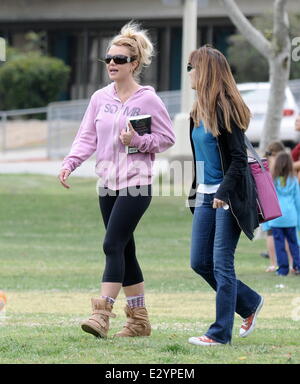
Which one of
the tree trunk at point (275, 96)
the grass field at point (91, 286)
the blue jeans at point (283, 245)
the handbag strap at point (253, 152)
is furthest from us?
the tree trunk at point (275, 96)

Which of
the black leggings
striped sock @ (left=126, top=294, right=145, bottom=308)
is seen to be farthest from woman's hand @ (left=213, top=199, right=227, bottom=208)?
striped sock @ (left=126, top=294, right=145, bottom=308)

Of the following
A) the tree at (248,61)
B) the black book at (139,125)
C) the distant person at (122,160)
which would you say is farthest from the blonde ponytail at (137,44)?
the tree at (248,61)

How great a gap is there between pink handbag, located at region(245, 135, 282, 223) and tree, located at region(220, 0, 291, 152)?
952cm

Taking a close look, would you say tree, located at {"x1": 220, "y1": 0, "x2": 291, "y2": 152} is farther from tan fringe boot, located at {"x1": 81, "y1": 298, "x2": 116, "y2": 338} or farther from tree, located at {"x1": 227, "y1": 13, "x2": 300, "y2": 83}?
tree, located at {"x1": 227, "y1": 13, "x2": 300, "y2": 83}

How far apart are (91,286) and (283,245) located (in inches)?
97.4

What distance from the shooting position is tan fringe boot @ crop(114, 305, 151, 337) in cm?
723

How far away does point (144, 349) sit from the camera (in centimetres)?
660

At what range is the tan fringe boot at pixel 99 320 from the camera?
22.6 ft

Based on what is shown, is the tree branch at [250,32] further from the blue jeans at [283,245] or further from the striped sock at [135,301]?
the striped sock at [135,301]

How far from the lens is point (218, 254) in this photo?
268 inches

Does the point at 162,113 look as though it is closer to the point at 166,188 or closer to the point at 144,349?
the point at 144,349

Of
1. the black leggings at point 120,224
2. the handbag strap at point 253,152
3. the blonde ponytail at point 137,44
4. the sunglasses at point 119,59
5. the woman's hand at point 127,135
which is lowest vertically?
the black leggings at point 120,224

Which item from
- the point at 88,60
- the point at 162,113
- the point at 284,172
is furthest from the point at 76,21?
the point at 162,113

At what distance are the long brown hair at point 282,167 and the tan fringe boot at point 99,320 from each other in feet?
19.9
